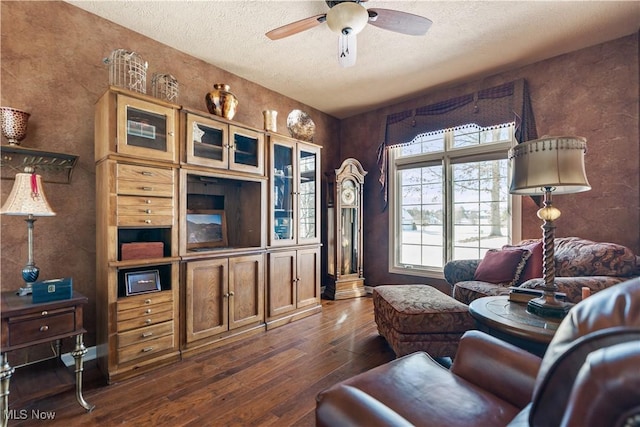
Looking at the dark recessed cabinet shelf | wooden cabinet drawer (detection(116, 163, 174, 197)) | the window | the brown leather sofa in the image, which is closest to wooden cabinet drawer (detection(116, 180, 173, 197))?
wooden cabinet drawer (detection(116, 163, 174, 197))

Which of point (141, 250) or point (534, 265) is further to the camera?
point (534, 265)

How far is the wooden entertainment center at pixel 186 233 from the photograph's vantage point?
2.10 m

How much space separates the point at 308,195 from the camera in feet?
12.2

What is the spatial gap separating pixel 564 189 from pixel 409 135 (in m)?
2.60

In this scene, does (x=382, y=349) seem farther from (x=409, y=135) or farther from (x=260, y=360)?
(x=409, y=135)

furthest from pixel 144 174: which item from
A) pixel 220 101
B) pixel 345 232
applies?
pixel 345 232

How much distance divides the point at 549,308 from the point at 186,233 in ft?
8.56

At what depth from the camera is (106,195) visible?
207 centimetres

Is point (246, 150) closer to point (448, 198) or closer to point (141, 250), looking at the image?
point (141, 250)

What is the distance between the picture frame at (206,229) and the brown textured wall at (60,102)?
30.5 inches

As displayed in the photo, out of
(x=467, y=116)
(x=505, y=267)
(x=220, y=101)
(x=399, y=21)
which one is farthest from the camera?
(x=467, y=116)

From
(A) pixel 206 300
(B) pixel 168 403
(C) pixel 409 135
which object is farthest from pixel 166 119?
(C) pixel 409 135

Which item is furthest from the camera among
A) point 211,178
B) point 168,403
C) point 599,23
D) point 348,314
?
point 348,314

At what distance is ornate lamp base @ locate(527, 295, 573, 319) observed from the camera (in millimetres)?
1501
